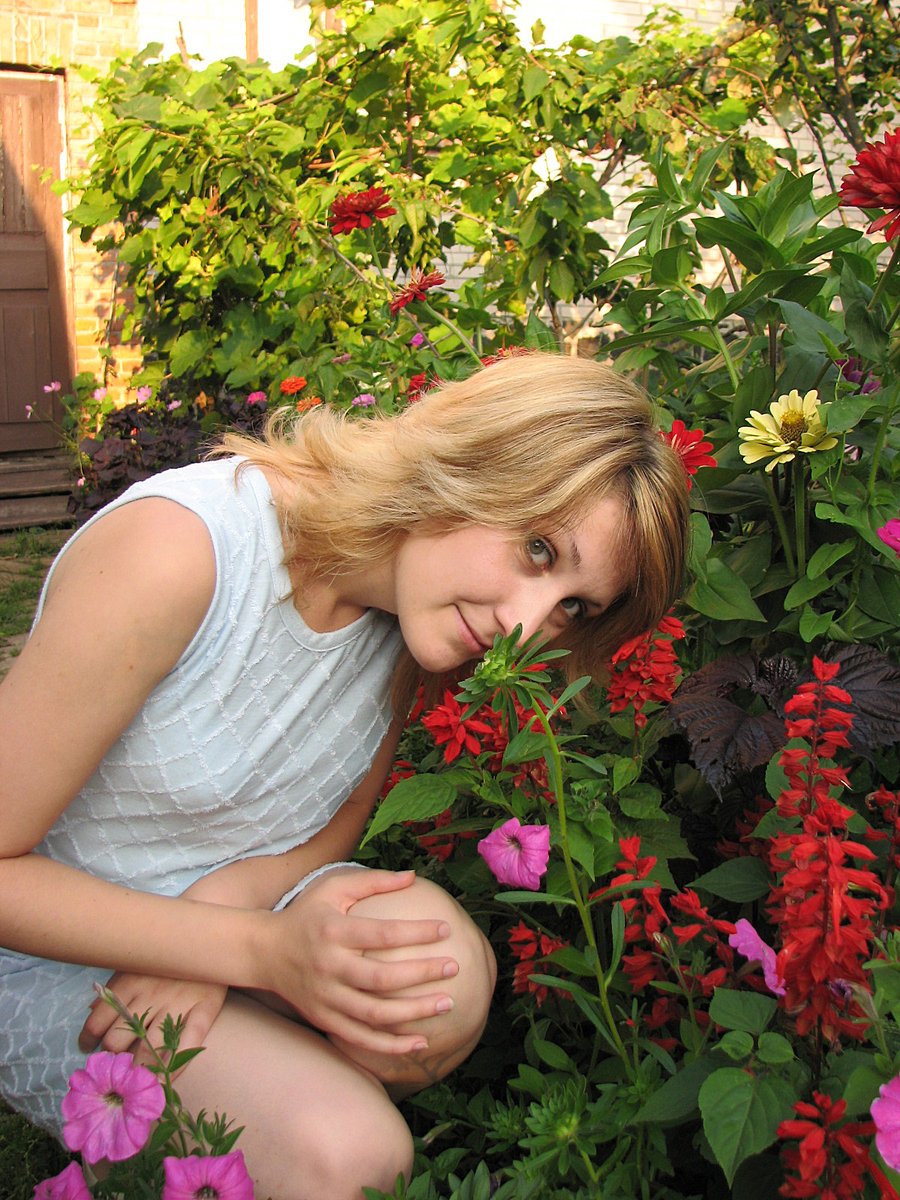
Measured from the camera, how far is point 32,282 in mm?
6551

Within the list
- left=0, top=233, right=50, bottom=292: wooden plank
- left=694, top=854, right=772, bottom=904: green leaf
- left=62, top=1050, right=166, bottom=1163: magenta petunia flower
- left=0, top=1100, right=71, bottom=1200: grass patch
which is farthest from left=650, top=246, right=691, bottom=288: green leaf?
left=0, top=233, right=50, bottom=292: wooden plank

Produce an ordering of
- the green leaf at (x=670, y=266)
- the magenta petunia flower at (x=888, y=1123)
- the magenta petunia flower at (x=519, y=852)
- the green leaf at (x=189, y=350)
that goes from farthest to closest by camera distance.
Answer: the green leaf at (x=189, y=350), the green leaf at (x=670, y=266), the magenta petunia flower at (x=519, y=852), the magenta petunia flower at (x=888, y=1123)

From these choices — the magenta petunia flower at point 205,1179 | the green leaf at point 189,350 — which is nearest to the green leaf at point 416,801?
the magenta petunia flower at point 205,1179

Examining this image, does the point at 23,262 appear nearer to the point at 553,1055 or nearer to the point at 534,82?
the point at 534,82

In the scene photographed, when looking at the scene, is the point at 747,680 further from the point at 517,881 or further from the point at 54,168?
the point at 54,168

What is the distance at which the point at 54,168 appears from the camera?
6.39 meters

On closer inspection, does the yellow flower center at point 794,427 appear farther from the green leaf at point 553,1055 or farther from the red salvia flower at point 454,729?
the green leaf at point 553,1055

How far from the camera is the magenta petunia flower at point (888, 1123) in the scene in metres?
0.76

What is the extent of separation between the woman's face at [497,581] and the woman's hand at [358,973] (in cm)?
32

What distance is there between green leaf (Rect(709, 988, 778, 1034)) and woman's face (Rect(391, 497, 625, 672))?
1.65ft

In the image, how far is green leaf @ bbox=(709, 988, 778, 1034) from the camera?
951 millimetres

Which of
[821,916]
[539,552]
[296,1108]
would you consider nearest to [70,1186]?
[296,1108]

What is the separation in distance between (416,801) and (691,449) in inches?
21.9

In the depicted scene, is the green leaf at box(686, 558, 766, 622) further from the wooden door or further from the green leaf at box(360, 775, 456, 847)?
the wooden door
